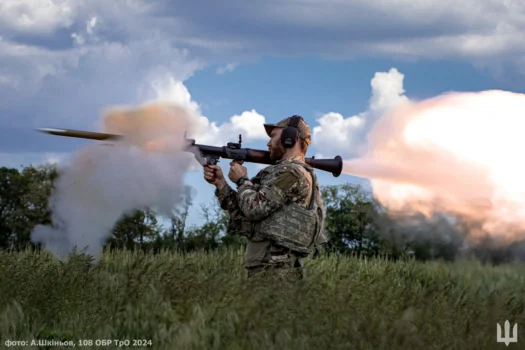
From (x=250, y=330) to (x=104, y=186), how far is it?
394 centimetres

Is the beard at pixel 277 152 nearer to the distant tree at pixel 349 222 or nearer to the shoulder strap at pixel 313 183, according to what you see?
the shoulder strap at pixel 313 183

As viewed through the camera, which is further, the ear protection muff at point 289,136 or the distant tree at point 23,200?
the distant tree at point 23,200

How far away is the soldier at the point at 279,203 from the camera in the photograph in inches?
337

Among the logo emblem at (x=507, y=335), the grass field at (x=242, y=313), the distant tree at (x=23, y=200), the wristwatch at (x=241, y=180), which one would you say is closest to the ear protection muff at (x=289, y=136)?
the wristwatch at (x=241, y=180)

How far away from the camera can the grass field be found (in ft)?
23.6

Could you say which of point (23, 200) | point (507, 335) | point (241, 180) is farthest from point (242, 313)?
point (23, 200)

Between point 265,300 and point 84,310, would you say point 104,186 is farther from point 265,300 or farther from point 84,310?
Answer: point 265,300

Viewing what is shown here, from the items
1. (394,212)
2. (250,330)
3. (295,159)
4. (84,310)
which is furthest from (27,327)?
(394,212)

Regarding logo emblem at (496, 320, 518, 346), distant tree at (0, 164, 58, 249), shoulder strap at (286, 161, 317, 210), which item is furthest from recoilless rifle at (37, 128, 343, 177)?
distant tree at (0, 164, 58, 249)

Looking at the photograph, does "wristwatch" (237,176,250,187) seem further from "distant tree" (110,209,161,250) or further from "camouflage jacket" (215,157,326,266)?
"distant tree" (110,209,161,250)

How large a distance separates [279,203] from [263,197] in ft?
0.60

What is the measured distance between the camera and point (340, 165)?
9750mm

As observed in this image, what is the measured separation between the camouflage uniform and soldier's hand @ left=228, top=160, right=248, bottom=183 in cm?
15

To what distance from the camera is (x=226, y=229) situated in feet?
80.4
